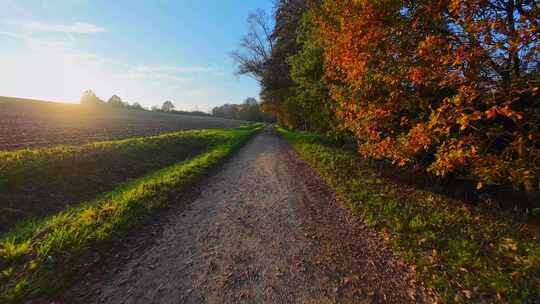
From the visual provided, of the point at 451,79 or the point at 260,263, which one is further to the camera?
the point at 451,79

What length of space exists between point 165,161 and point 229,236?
8240 millimetres

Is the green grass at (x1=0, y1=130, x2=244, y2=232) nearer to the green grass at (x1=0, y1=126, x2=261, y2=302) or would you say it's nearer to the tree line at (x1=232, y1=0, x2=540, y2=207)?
the green grass at (x1=0, y1=126, x2=261, y2=302)

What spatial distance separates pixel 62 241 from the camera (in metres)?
3.43

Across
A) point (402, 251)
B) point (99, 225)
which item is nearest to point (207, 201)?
point (99, 225)

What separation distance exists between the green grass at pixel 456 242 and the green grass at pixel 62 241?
494 centimetres

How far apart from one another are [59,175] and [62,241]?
464 cm

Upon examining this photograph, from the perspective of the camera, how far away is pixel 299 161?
11.0 m

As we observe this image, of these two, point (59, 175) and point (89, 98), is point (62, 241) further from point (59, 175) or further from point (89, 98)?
point (89, 98)

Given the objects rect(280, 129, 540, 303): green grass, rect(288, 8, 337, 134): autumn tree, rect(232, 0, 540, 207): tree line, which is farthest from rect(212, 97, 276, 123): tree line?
rect(280, 129, 540, 303): green grass

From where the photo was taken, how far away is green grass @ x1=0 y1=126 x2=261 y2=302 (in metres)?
2.71

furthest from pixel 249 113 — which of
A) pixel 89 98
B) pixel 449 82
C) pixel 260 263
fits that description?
pixel 260 263

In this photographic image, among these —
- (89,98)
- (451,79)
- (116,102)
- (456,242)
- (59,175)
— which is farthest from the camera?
(116,102)

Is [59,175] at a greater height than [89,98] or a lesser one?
lesser

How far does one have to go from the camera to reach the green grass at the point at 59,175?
5.15 m
